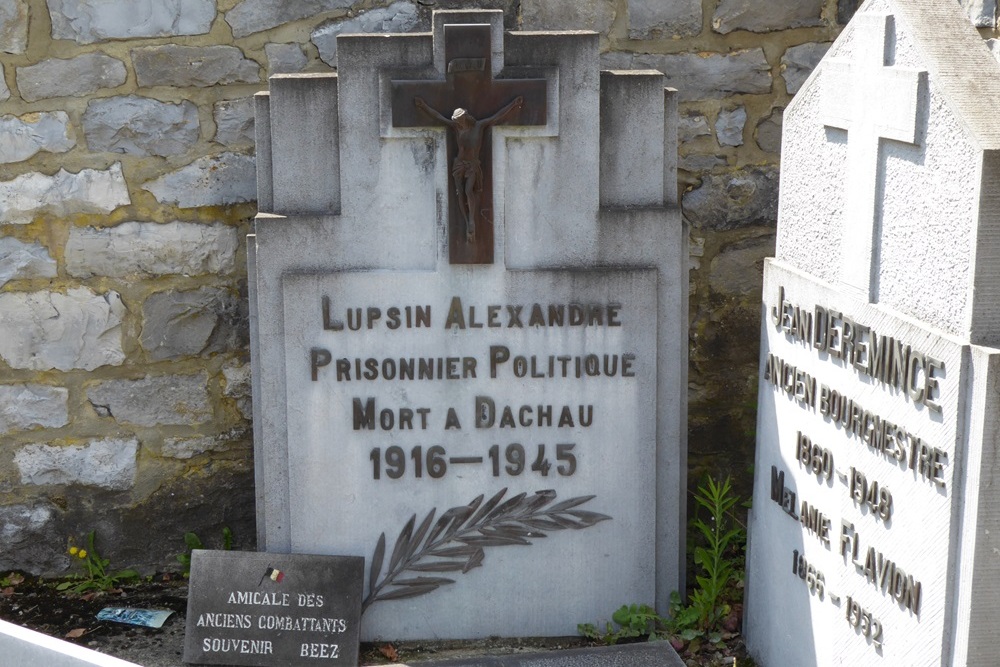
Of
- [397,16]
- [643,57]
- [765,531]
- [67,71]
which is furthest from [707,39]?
[67,71]

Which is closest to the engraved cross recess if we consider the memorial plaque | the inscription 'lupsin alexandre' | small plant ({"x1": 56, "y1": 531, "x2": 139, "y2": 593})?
the inscription 'lupsin alexandre'

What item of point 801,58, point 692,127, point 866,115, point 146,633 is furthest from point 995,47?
point 146,633

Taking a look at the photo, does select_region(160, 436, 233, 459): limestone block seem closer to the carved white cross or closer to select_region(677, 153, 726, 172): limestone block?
select_region(677, 153, 726, 172): limestone block

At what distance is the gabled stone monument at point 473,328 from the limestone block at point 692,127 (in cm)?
63

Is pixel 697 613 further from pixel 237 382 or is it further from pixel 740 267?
pixel 237 382

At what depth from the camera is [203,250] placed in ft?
13.3

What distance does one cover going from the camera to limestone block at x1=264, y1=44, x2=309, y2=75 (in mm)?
3955

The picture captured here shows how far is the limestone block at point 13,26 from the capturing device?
3.80 meters

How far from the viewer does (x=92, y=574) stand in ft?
13.7

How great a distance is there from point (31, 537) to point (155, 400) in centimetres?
67

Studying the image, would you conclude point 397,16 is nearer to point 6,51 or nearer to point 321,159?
point 321,159

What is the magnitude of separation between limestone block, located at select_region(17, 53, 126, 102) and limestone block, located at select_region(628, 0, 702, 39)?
1758 millimetres

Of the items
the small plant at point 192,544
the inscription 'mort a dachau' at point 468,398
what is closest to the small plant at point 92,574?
the small plant at point 192,544

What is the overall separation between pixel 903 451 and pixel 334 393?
171 cm
